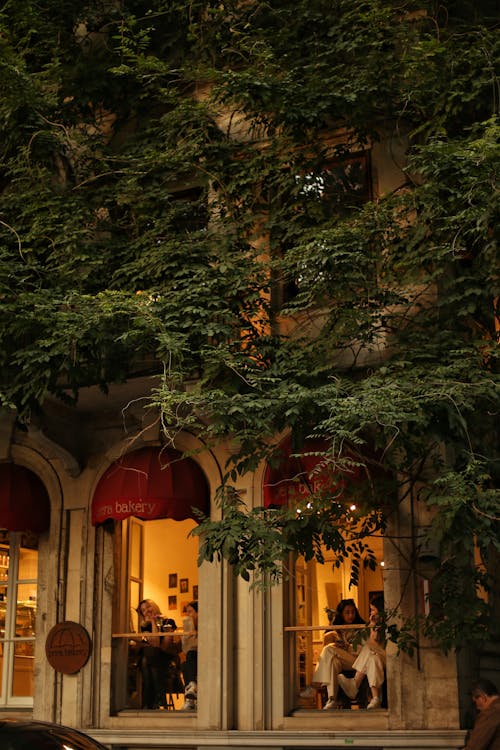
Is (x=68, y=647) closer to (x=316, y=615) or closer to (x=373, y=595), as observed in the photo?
(x=316, y=615)

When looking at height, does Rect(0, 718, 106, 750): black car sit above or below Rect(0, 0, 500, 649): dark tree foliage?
below

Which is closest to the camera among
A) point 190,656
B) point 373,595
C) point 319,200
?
point 319,200

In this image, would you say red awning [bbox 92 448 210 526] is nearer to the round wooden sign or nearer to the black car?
the round wooden sign

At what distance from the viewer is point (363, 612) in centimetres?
1438

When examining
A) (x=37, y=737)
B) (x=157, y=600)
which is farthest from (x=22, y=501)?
(x=37, y=737)

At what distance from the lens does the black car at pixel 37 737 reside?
786 centimetres

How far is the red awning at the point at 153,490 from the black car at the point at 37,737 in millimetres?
5862

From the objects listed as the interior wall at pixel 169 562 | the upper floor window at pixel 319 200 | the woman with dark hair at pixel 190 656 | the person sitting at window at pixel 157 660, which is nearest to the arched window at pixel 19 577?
the interior wall at pixel 169 562

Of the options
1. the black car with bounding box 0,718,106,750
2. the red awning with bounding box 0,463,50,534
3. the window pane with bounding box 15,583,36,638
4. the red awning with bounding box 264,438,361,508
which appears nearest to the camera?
the black car with bounding box 0,718,106,750

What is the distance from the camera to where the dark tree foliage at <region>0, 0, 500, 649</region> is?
11.7 metres

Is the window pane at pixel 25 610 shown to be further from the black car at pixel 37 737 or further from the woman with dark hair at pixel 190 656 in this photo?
the black car at pixel 37 737

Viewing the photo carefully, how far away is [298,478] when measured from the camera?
1337 centimetres

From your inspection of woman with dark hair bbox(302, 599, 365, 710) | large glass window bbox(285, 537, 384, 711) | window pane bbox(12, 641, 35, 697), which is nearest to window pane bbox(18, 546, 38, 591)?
window pane bbox(12, 641, 35, 697)

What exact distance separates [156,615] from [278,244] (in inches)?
217
